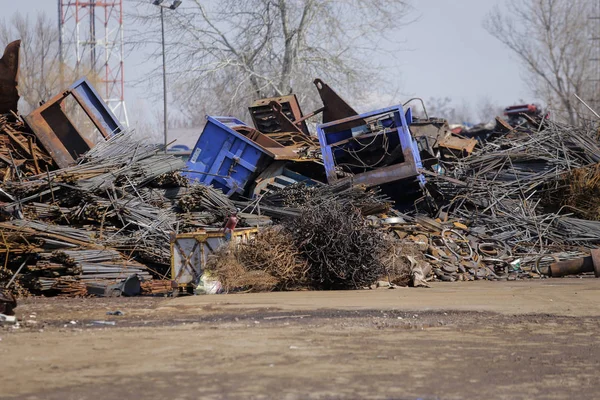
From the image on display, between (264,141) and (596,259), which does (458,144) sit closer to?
(264,141)

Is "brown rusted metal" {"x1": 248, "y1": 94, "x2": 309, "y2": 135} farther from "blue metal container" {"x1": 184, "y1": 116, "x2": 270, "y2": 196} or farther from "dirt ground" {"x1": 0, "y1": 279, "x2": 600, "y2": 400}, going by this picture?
"dirt ground" {"x1": 0, "y1": 279, "x2": 600, "y2": 400}

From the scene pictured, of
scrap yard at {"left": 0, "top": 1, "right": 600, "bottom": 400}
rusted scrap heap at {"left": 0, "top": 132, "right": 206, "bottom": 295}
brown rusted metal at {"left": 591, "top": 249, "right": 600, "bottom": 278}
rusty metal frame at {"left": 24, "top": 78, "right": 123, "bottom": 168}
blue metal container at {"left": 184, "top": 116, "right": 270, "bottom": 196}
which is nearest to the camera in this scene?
scrap yard at {"left": 0, "top": 1, "right": 600, "bottom": 400}

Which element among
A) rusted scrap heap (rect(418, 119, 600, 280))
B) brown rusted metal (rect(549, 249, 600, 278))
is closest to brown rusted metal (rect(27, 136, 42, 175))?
rusted scrap heap (rect(418, 119, 600, 280))

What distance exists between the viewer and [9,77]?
13.5m

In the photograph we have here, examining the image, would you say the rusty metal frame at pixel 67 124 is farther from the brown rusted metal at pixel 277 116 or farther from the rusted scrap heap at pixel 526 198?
the rusted scrap heap at pixel 526 198

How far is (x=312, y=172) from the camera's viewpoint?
15.3 m

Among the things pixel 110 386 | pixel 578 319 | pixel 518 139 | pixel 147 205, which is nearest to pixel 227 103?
pixel 518 139

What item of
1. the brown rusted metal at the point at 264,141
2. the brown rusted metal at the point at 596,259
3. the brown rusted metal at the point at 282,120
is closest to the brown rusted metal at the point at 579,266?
the brown rusted metal at the point at 596,259

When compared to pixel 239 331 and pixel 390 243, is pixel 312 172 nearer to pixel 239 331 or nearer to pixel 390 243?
pixel 390 243

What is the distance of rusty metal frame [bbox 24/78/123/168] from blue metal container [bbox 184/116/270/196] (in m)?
1.67

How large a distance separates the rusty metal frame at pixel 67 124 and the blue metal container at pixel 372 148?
4.18m

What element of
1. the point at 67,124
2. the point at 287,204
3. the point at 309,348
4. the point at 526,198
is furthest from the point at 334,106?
the point at 309,348

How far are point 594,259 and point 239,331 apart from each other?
7089 mm

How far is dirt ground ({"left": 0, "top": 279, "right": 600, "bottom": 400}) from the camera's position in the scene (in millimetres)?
5383
